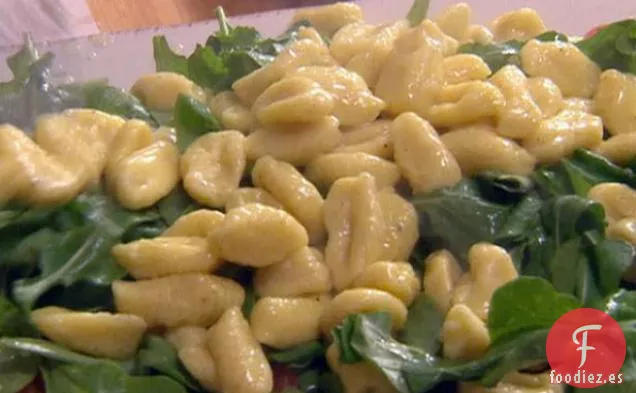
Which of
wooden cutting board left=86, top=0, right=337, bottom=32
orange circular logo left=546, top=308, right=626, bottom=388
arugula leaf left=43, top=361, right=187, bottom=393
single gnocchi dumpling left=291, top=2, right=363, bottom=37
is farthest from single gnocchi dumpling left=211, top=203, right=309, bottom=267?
wooden cutting board left=86, top=0, right=337, bottom=32

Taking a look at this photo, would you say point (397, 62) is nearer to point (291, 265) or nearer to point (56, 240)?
point (291, 265)

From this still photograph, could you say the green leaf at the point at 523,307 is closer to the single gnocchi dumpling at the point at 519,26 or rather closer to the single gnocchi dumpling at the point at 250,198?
the single gnocchi dumpling at the point at 250,198

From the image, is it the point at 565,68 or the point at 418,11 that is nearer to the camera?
the point at 565,68

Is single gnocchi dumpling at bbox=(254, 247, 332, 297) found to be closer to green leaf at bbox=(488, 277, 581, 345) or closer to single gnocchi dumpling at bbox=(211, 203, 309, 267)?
single gnocchi dumpling at bbox=(211, 203, 309, 267)

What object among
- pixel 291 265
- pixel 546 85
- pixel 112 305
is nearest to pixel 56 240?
pixel 112 305

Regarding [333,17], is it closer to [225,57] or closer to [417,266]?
[225,57]

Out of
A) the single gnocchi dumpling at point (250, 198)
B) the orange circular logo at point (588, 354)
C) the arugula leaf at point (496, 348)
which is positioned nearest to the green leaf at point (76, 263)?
the single gnocchi dumpling at point (250, 198)

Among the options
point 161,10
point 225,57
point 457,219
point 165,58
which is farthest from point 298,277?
point 161,10
